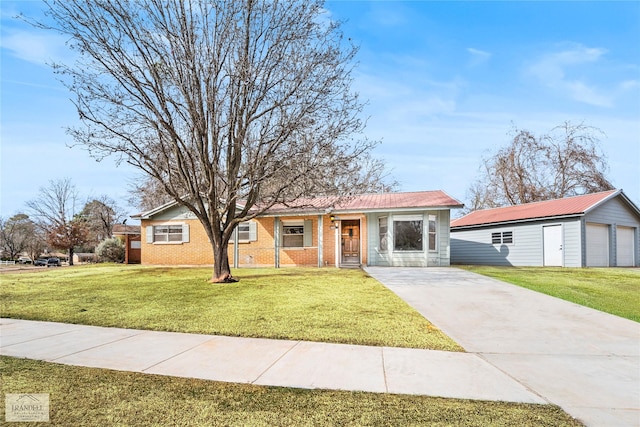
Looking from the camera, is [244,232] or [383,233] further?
[244,232]

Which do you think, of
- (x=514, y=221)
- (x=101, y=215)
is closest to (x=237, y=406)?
(x=514, y=221)

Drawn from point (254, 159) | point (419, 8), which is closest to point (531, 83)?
point (419, 8)

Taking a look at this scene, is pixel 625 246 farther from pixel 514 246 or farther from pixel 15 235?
pixel 15 235

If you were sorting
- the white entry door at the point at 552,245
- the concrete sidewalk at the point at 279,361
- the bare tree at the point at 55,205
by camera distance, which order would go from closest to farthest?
the concrete sidewalk at the point at 279,361, the white entry door at the point at 552,245, the bare tree at the point at 55,205

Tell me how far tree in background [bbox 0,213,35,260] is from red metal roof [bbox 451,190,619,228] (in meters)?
46.4

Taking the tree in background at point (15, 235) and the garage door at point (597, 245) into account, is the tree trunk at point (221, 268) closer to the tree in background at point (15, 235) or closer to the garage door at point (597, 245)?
the garage door at point (597, 245)

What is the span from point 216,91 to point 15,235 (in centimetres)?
4549

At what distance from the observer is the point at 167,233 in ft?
66.1

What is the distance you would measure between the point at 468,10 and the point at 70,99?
11877 mm

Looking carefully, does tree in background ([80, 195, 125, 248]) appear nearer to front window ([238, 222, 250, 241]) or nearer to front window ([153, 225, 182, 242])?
front window ([153, 225, 182, 242])

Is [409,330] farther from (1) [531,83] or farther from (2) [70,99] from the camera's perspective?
(1) [531,83]

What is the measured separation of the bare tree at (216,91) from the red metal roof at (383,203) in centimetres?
417

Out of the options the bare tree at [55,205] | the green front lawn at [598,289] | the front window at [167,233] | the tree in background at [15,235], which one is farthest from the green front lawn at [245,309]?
the tree in background at [15,235]

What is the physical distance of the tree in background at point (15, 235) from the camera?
40644 millimetres
